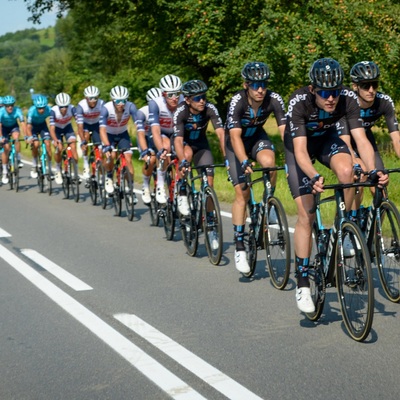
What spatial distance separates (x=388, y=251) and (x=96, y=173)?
30.0 feet

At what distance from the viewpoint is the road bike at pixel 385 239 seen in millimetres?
7324

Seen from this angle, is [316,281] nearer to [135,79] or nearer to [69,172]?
[69,172]

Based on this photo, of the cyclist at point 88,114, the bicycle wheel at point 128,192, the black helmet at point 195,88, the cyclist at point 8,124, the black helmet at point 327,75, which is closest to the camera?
the black helmet at point 327,75

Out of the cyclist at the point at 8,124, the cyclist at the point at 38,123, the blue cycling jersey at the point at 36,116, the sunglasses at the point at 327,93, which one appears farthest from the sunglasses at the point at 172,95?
the cyclist at the point at 8,124

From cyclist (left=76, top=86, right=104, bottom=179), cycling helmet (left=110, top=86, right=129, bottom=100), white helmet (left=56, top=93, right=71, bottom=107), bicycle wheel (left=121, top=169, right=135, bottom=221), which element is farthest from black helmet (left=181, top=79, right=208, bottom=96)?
white helmet (left=56, top=93, right=71, bottom=107)

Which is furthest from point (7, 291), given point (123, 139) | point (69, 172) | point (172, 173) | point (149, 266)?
point (69, 172)

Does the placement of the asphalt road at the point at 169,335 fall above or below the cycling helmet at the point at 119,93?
below

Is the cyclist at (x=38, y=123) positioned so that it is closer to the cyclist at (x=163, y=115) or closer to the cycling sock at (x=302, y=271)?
the cyclist at (x=163, y=115)

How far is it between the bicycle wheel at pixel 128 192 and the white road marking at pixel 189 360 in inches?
254

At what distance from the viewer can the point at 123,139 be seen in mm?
15055

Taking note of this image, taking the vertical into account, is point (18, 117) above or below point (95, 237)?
above

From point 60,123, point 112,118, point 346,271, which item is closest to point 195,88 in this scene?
point 346,271

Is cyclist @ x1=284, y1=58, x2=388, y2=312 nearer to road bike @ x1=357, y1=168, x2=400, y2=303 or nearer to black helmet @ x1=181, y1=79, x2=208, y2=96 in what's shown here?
road bike @ x1=357, y1=168, x2=400, y2=303

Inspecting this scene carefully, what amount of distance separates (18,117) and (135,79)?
22.3m
